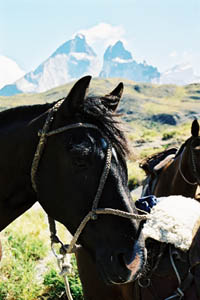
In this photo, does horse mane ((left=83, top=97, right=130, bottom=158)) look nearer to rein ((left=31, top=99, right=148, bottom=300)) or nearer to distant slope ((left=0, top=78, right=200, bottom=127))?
rein ((left=31, top=99, right=148, bottom=300))

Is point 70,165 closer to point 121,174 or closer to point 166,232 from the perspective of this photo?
point 121,174

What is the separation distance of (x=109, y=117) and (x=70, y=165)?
0.35m

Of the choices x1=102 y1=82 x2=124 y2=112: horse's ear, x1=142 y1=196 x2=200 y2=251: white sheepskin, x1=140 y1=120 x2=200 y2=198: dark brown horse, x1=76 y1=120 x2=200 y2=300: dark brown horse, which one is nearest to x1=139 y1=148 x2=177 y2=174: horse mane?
x1=140 y1=120 x2=200 y2=198: dark brown horse

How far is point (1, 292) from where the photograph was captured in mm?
4152

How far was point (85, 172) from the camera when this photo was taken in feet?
5.25

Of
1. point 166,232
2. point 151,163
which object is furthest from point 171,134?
point 166,232

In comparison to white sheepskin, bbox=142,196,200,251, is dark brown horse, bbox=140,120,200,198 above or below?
below

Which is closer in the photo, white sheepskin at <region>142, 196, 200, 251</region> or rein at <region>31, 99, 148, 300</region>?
rein at <region>31, 99, 148, 300</region>

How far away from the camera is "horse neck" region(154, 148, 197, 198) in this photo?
4.76 meters

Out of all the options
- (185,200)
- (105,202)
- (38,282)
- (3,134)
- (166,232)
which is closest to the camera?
(105,202)

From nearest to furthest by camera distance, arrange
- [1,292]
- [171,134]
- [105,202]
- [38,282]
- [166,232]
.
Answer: [105,202], [166,232], [1,292], [38,282], [171,134]

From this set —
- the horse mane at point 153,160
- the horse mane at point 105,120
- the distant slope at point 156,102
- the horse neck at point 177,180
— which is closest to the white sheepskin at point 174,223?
the horse mane at point 105,120

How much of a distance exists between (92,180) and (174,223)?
110 centimetres

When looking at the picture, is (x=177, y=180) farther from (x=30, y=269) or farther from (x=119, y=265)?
(x=119, y=265)
